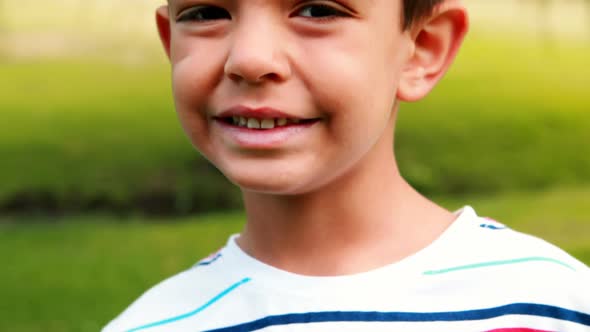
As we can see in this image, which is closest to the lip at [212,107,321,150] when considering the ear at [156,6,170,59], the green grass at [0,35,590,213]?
the ear at [156,6,170,59]

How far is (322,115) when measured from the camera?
6.00 feet

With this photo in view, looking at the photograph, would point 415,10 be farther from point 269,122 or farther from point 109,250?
point 109,250

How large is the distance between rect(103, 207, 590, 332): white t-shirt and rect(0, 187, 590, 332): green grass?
2.47 meters

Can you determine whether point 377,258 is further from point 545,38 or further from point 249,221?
point 545,38

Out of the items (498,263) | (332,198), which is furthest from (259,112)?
(498,263)

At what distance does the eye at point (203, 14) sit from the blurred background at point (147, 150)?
8.62ft

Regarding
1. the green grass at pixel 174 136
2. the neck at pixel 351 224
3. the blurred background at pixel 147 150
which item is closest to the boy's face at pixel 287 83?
the neck at pixel 351 224

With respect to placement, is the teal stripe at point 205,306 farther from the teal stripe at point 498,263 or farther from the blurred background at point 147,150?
the blurred background at point 147,150

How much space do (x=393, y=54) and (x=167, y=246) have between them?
390 centimetres

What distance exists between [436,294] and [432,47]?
0.52m

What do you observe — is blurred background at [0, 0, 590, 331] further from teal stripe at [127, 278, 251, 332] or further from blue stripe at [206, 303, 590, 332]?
blue stripe at [206, 303, 590, 332]

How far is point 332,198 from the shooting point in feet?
6.68

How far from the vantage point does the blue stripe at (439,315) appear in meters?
1.90

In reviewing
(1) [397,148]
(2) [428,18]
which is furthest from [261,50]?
(1) [397,148]
